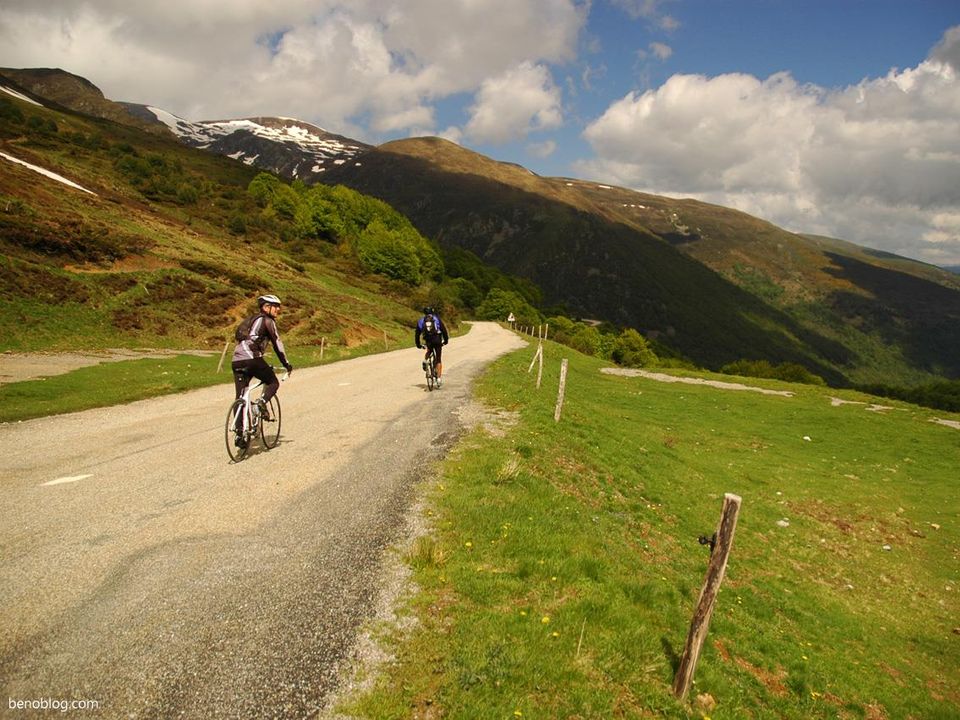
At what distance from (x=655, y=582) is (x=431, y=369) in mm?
14601

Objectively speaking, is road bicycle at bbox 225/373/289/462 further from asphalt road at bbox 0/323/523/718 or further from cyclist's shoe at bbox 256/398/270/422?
asphalt road at bbox 0/323/523/718

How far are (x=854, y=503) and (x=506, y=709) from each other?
20.0m

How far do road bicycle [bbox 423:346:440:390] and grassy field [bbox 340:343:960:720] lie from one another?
2214mm

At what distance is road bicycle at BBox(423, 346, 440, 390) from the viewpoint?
70.3 feet

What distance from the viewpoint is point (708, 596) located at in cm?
575

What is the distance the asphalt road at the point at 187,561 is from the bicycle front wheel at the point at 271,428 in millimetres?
392

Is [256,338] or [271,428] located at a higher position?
[256,338]

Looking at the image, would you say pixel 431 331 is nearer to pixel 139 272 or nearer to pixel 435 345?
pixel 435 345

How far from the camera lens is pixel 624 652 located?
20.8 ft

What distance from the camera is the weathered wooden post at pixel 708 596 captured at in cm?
559

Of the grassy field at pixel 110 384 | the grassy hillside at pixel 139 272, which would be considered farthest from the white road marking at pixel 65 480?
the grassy hillside at pixel 139 272

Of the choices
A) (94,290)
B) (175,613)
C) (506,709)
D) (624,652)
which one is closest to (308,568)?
(175,613)

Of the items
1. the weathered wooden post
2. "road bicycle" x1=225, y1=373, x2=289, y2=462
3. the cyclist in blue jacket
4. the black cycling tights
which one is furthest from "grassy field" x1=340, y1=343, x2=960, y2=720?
the black cycling tights

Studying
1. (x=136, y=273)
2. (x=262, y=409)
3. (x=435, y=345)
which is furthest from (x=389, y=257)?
(x=262, y=409)
